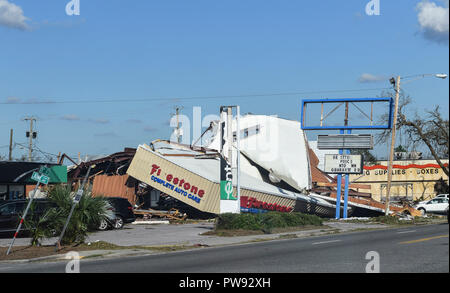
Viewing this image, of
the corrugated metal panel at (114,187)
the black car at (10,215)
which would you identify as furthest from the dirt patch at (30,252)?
the corrugated metal panel at (114,187)

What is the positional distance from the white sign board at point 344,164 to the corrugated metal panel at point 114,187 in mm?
13662

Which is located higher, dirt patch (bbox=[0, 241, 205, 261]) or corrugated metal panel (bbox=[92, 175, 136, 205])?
corrugated metal panel (bbox=[92, 175, 136, 205])

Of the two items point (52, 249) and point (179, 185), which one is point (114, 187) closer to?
point (179, 185)

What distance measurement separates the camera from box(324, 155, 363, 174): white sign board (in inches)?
1592

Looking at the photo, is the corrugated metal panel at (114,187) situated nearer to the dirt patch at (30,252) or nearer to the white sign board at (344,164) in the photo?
the white sign board at (344,164)

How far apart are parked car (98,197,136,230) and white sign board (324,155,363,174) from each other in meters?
14.8

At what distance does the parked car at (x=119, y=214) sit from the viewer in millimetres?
31125

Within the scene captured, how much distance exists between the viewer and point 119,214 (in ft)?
104

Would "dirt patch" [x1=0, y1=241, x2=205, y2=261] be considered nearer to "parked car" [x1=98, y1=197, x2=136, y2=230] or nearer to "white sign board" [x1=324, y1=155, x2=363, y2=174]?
"parked car" [x1=98, y1=197, x2=136, y2=230]

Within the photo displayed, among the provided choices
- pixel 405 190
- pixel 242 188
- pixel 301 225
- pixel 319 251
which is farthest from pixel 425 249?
pixel 405 190

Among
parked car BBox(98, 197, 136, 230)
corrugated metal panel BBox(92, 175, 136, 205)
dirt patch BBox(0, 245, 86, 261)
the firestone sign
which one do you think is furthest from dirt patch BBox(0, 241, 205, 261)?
corrugated metal panel BBox(92, 175, 136, 205)

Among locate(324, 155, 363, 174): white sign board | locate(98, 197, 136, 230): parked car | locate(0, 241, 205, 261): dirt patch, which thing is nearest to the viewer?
locate(0, 241, 205, 261): dirt patch
